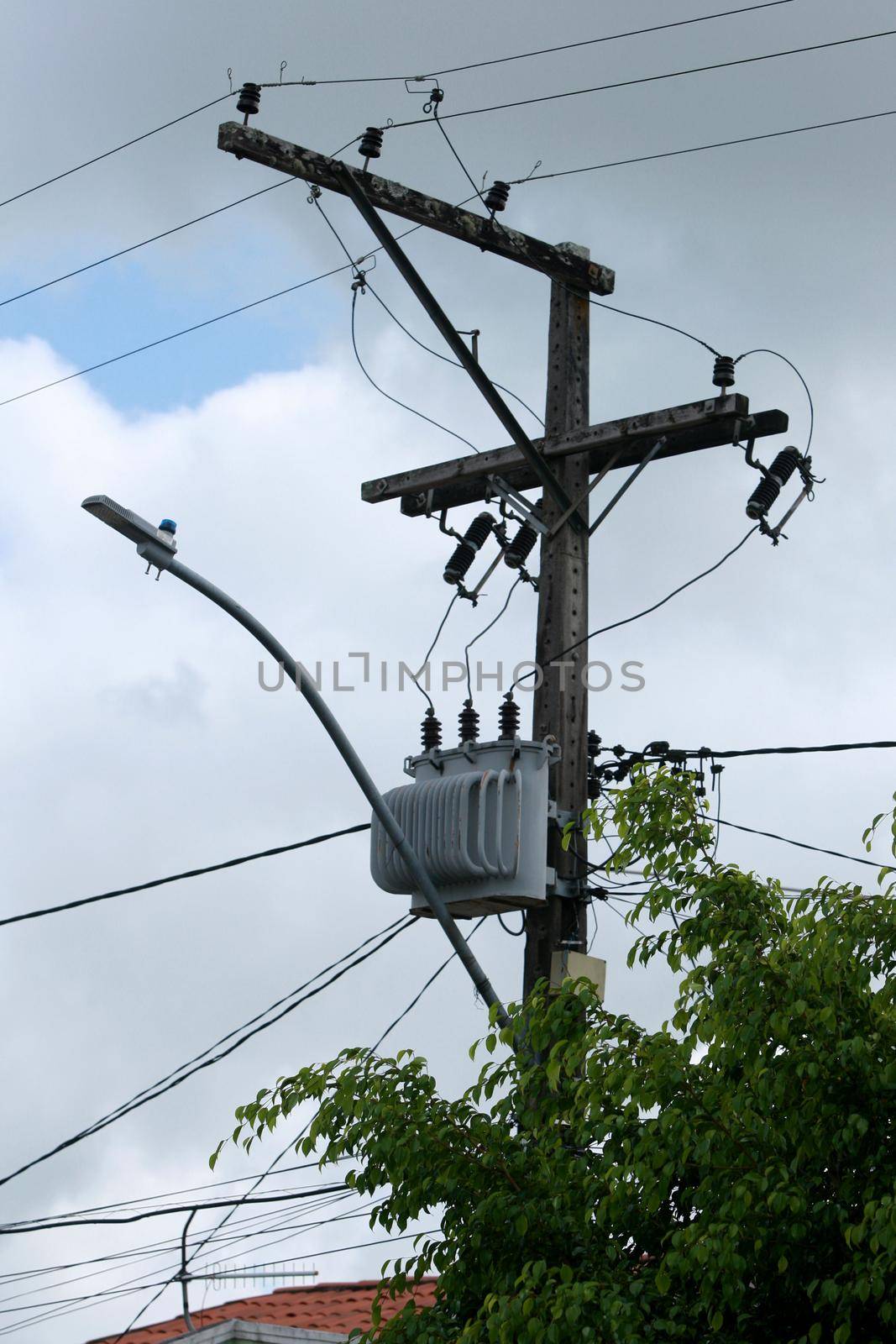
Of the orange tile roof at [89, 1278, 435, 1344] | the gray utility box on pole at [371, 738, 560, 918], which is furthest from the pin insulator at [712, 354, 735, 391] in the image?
the orange tile roof at [89, 1278, 435, 1344]

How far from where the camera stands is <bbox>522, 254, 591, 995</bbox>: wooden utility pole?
11.6m

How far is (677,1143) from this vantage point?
8414 millimetres

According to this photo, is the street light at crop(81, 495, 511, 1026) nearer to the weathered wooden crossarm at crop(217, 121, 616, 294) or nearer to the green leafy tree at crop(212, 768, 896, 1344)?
the green leafy tree at crop(212, 768, 896, 1344)

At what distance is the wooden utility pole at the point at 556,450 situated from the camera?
38.3ft

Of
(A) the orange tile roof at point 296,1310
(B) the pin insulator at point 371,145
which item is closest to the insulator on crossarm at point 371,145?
(B) the pin insulator at point 371,145

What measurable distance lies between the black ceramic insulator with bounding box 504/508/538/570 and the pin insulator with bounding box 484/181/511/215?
1.99 m

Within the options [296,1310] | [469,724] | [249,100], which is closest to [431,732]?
[469,724]

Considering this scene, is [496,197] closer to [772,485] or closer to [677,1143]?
[772,485]

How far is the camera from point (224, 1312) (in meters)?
17.4

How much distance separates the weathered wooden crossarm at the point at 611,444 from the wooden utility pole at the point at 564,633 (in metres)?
0.15

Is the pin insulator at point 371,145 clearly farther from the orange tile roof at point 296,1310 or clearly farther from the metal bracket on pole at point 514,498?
the orange tile roof at point 296,1310

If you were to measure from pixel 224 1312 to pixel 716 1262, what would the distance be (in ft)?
34.2

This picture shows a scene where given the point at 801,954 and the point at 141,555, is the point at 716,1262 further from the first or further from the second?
the point at 141,555

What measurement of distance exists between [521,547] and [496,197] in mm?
2200
